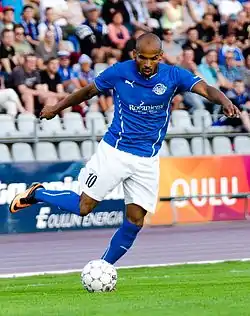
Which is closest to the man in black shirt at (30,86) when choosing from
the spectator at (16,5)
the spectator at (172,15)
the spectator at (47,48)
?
the spectator at (47,48)

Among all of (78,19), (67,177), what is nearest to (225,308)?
(67,177)

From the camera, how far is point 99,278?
1036 cm

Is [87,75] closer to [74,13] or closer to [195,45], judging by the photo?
[74,13]

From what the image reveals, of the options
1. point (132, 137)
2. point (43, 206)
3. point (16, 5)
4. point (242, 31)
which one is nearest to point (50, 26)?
point (16, 5)

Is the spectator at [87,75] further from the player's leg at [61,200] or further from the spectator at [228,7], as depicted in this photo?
the player's leg at [61,200]

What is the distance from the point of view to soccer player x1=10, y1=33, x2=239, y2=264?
35.8 feet

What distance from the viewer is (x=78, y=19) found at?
22.8 metres

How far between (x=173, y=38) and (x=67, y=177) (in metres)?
5.56

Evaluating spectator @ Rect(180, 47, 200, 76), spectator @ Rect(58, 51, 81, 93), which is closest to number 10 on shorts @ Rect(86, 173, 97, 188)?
spectator @ Rect(58, 51, 81, 93)

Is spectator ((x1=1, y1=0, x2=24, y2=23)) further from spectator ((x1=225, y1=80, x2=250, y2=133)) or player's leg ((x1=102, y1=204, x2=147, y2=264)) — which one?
player's leg ((x1=102, y1=204, x2=147, y2=264))

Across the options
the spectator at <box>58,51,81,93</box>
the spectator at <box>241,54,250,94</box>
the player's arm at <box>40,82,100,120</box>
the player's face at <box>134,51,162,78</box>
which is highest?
the player's face at <box>134,51,162,78</box>

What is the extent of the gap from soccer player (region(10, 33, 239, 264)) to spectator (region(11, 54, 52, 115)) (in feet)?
29.3

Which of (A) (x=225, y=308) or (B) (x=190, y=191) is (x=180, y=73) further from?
(B) (x=190, y=191)

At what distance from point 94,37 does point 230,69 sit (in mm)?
3353
